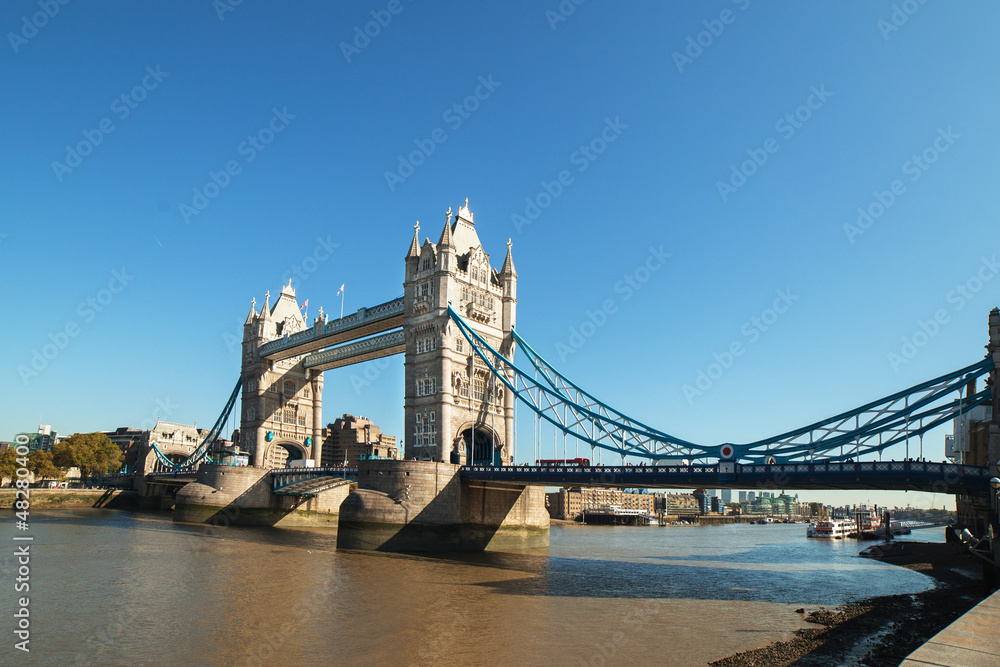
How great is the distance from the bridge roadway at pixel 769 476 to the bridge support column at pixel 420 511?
1999 mm

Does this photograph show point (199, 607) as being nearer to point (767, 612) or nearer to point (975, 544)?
point (767, 612)

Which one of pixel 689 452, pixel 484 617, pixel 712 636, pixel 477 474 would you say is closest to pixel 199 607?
pixel 484 617

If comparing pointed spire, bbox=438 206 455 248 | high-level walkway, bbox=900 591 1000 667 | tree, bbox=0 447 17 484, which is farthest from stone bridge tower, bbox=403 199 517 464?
tree, bbox=0 447 17 484

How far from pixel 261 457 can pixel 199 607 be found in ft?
184

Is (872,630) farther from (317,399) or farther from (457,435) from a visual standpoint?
(317,399)

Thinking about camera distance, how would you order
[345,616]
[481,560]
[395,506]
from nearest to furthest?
[345,616], [481,560], [395,506]

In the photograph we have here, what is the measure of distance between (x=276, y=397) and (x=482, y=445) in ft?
105

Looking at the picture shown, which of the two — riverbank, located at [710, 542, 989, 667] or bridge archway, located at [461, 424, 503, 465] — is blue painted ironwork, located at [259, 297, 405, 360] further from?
riverbank, located at [710, 542, 989, 667]

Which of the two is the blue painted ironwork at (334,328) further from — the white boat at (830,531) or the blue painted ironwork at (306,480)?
the white boat at (830,531)

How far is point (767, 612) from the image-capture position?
83.1 ft

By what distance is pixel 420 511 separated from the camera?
4334 centimetres

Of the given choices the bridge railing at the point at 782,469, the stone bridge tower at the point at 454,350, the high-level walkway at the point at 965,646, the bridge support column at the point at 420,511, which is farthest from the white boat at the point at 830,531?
the high-level walkway at the point at 965,646

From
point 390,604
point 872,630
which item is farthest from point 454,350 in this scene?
point 872,630

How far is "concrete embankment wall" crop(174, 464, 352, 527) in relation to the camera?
64.6 meters
